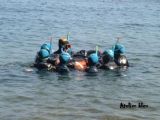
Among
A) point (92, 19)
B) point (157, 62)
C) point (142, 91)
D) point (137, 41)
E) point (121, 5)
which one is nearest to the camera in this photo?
point (142, 91)

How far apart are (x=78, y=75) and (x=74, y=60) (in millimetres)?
1222

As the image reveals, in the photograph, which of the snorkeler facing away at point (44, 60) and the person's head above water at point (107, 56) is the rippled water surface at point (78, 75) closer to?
the snorkeler facing away at point (44, 60)

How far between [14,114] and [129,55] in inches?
499

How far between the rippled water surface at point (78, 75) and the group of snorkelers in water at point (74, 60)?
0.42m

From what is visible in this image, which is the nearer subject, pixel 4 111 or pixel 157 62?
pixel 4 111

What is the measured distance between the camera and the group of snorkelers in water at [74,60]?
22.0 m

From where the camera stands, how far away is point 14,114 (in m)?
16.4

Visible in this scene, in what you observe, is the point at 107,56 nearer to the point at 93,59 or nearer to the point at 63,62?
the point at 93,59

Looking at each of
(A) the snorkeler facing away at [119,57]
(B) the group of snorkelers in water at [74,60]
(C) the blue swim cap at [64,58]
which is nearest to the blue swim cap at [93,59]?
(B) the group of snorkelers in water at [74,60]

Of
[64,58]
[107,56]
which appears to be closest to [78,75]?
[64,58]

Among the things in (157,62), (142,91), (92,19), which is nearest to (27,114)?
(142,91)

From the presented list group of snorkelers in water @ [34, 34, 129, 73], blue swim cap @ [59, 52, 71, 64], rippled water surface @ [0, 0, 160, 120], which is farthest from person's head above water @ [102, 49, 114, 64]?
blue swim cap @ [59, 52, 71, 64]

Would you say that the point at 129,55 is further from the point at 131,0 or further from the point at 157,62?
the point at 131,0

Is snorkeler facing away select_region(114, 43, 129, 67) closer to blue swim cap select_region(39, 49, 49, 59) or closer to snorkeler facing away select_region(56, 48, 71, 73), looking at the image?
snorkeler facing away select_region(56, 48, 71, 73)
